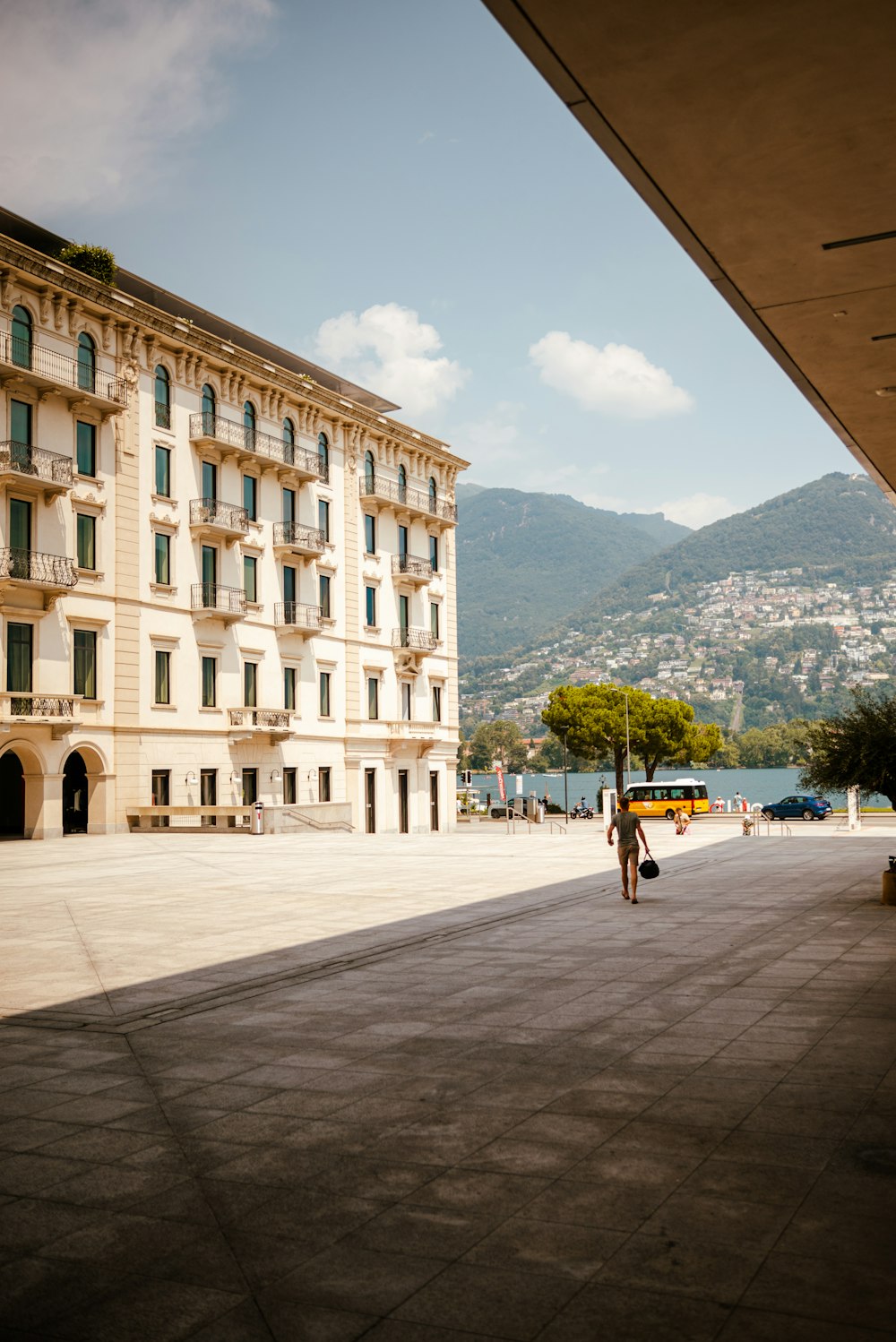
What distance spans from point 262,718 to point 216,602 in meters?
4.90

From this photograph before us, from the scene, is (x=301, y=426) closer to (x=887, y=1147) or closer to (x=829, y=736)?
(x=829, y=736)

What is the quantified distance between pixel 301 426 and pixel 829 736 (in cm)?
3322

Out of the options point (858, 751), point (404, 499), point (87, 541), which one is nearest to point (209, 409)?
point (87, 541)

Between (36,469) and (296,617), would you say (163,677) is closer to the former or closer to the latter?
(296,617)

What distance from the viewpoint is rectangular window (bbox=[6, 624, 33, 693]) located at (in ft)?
117

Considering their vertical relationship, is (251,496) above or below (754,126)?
above

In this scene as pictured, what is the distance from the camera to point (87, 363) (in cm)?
3875

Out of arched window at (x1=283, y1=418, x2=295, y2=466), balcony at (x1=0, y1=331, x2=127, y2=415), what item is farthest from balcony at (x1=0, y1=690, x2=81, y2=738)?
arched window at (x1=283, y1=418, x2=295, y2=466)

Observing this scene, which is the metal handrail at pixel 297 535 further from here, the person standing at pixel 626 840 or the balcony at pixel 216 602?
the person standing at pixel 626 840

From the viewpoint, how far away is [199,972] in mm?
13086

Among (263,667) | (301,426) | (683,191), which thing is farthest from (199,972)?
(301,426)

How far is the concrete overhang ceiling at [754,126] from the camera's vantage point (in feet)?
20.6

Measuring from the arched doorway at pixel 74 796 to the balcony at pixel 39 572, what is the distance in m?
6.15

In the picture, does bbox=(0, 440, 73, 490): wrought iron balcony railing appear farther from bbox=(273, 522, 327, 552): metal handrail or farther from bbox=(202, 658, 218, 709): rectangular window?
bbox=(273, 522, 327, 552): metal handrail
